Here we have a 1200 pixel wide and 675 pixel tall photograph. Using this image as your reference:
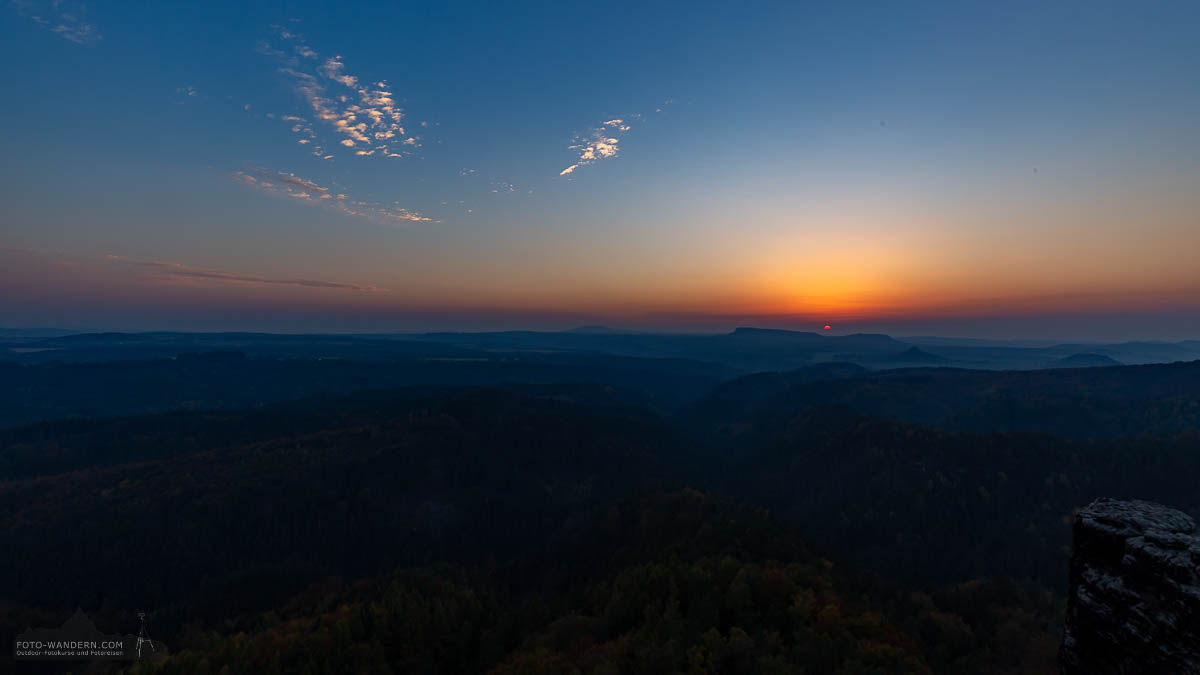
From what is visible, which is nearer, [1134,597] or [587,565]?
[1134,597]

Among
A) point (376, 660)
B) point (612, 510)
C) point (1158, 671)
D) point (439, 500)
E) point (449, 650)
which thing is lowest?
point (439, 500)

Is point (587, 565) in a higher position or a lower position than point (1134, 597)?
lower

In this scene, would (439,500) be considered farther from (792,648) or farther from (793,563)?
(792,648)

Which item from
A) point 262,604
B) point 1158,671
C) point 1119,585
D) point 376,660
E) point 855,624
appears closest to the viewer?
point 1158,671

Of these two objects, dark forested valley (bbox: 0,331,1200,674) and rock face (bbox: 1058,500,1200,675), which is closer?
rock face (bbox: 1058,500,1200,675)

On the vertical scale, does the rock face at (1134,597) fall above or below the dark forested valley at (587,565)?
above

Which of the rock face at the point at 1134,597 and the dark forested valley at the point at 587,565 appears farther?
the dark forested valley at the point at 587,565

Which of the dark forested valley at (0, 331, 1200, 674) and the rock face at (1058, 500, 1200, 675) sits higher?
the rock face at (1058, 500, 1200, 675)

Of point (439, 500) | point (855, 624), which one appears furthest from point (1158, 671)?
point (439, 500)
